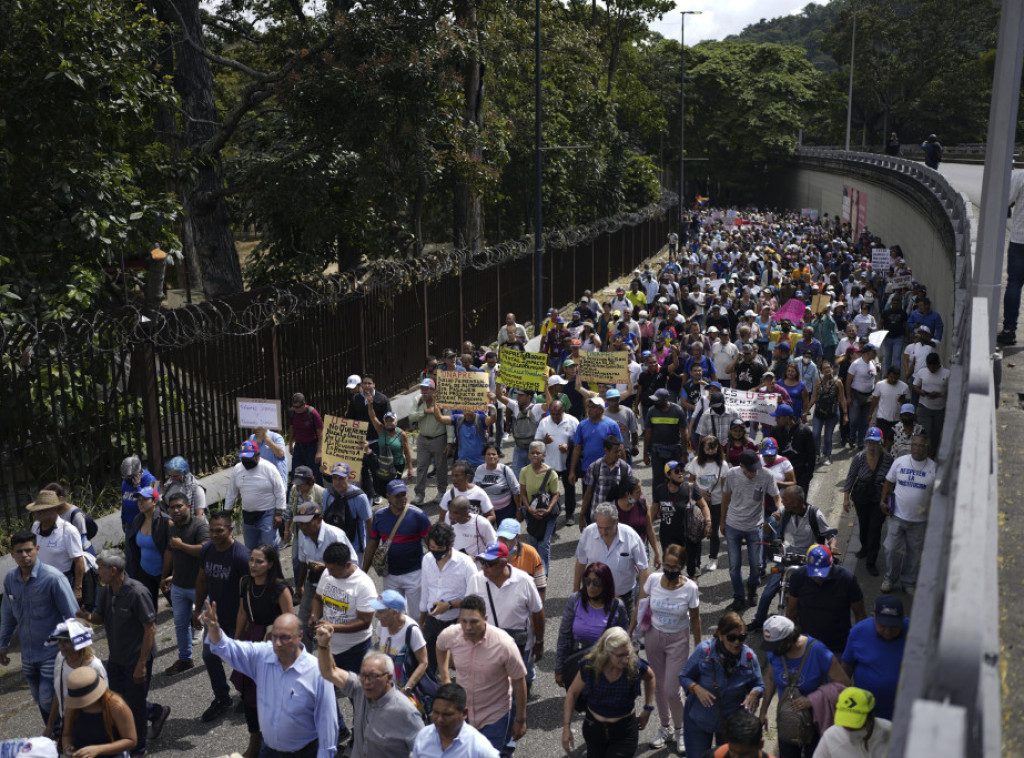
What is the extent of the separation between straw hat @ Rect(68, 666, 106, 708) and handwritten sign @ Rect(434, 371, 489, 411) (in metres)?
6.54

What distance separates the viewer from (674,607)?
23.1 feet

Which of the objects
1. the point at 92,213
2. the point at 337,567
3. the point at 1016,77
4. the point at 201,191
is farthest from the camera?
the point at 201,191

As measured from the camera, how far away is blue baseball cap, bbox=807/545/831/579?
726 cm

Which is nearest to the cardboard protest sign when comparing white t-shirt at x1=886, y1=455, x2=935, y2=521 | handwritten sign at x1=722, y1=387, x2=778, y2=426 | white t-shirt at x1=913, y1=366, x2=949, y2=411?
white t-shirt at x1=913, y1=366, x2=949, y2=411

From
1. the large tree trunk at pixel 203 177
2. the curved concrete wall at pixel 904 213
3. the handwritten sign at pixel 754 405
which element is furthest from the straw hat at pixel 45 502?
the curved concrete wall at pixel 904 213

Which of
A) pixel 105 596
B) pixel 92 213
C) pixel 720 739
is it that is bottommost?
pixel 720 739

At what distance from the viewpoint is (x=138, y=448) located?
11.9 metres

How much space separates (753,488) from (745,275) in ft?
58.3

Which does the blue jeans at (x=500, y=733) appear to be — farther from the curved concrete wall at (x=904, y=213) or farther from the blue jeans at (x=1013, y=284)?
the curved concrete wall at (x=904, y=213)

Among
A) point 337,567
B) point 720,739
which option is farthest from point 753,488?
point 337,567

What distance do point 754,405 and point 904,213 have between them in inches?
922

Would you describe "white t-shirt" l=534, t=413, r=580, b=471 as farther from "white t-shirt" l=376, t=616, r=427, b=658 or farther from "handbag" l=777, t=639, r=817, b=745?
"handbag" l=777, t=639, r=817, b=745

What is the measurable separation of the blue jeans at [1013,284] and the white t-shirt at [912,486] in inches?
141

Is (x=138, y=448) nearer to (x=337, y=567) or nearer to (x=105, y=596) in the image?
(x=105, y=596)
